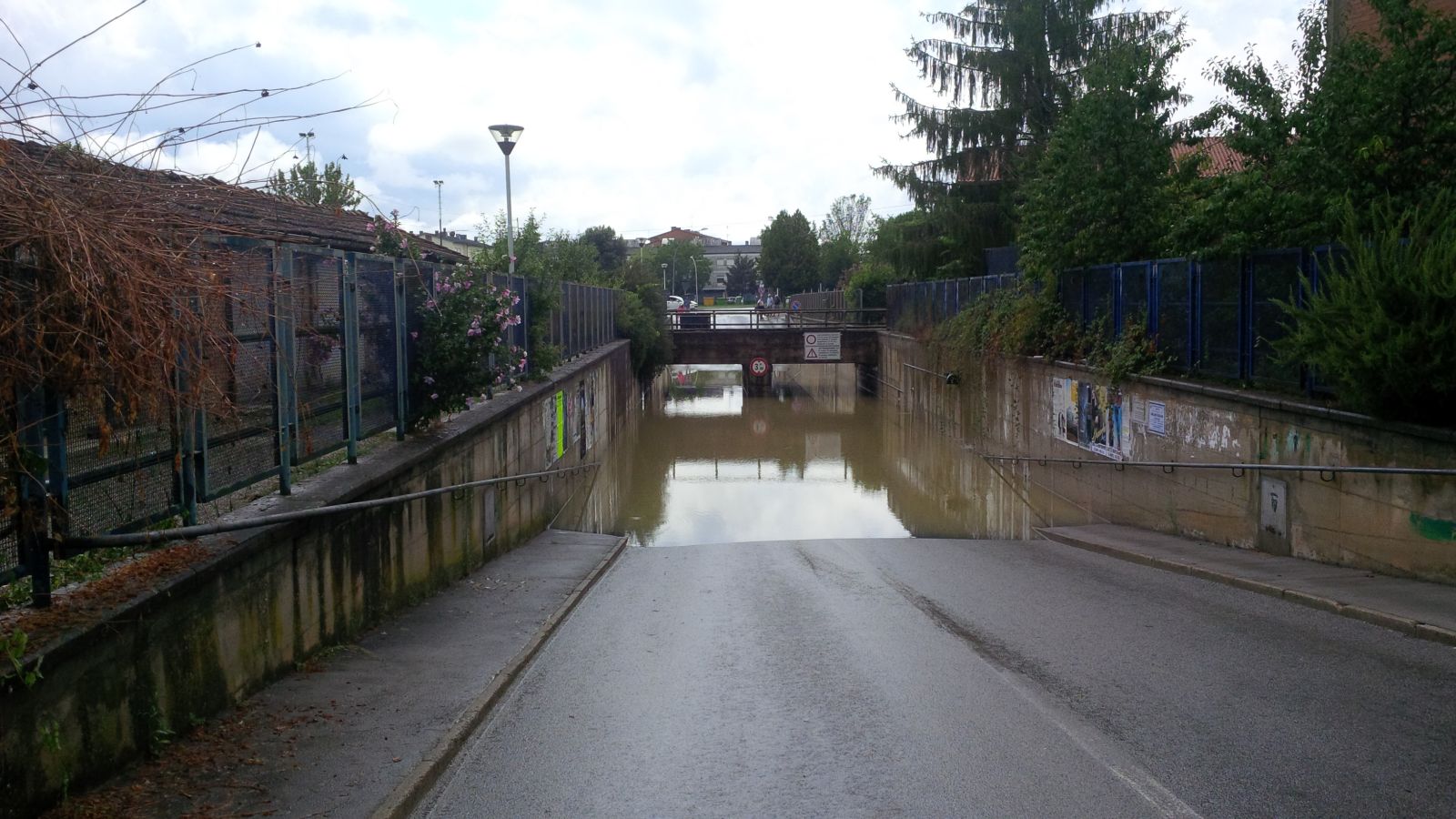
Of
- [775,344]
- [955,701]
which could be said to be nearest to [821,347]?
[775,344]

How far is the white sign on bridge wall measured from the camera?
5116 centimetres

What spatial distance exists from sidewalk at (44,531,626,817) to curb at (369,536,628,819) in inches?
0.4

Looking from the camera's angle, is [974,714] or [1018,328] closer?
[974,714]

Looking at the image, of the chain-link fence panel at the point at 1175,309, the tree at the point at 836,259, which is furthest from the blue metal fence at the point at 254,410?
the tree at the point at 836,259

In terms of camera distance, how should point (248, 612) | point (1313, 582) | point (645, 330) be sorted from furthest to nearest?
point (645, 330) → point (1313, 582) → point (248, 612)

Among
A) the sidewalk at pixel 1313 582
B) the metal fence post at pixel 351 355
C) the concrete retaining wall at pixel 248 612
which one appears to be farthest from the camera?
the metal fence post at pixel 351 355

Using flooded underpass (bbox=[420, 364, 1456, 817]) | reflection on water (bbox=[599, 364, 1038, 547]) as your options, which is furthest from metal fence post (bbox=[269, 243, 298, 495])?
reflection on water (bbox=[599, 364, 1038, 547])

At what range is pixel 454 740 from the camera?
6785mm

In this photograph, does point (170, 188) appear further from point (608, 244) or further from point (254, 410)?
point (608, 244)

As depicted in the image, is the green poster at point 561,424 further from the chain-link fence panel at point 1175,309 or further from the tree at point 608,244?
the tree at point 608,244

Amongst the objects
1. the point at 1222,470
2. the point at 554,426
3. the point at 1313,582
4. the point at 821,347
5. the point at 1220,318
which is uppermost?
the point at 1220,318

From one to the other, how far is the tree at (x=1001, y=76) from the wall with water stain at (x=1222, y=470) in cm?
1417

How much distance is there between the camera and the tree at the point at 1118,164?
830 inches

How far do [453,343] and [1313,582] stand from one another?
8.65 m
